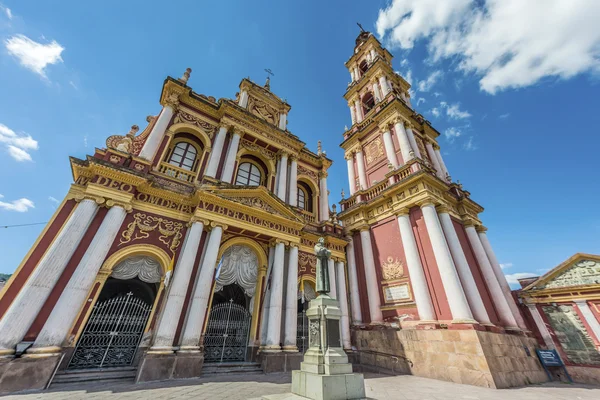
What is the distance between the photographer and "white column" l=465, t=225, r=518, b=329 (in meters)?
9.65

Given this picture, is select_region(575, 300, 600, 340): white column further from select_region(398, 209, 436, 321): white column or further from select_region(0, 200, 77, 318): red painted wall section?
select_region(0, 200, 77, 318): red painted wall section

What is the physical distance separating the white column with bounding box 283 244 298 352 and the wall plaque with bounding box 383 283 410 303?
417 centimetres

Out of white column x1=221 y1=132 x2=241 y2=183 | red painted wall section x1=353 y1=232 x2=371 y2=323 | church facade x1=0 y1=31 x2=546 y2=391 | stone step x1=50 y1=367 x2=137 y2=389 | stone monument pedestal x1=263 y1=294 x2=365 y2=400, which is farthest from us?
red painted wall section x1=353 y1=232 x2=371 y2=323

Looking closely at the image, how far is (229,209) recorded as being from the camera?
9.78m

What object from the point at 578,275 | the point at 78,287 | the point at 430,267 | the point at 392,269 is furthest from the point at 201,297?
the point at 578,275

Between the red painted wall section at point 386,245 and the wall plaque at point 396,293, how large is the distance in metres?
0.31

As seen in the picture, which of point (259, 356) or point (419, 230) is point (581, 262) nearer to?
point (419, 230)

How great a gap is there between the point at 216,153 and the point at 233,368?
8729 millimetres

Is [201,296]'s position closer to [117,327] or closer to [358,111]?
[117,327]

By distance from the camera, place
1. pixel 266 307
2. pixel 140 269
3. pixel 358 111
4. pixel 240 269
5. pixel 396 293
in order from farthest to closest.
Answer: pixel 358 111 < pixel 396 293 < pixel 240 269 < pixel 266 307 < pixel 140 269

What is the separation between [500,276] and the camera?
11.8 m

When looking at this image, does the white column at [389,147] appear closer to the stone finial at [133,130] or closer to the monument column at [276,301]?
the monument column at [276,301]

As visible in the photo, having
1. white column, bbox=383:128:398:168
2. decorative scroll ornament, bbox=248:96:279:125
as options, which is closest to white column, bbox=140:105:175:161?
decorative scroll ornament, bbox=248:96:279:125

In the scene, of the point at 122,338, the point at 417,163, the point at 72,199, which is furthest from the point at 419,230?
the point at 72,199
